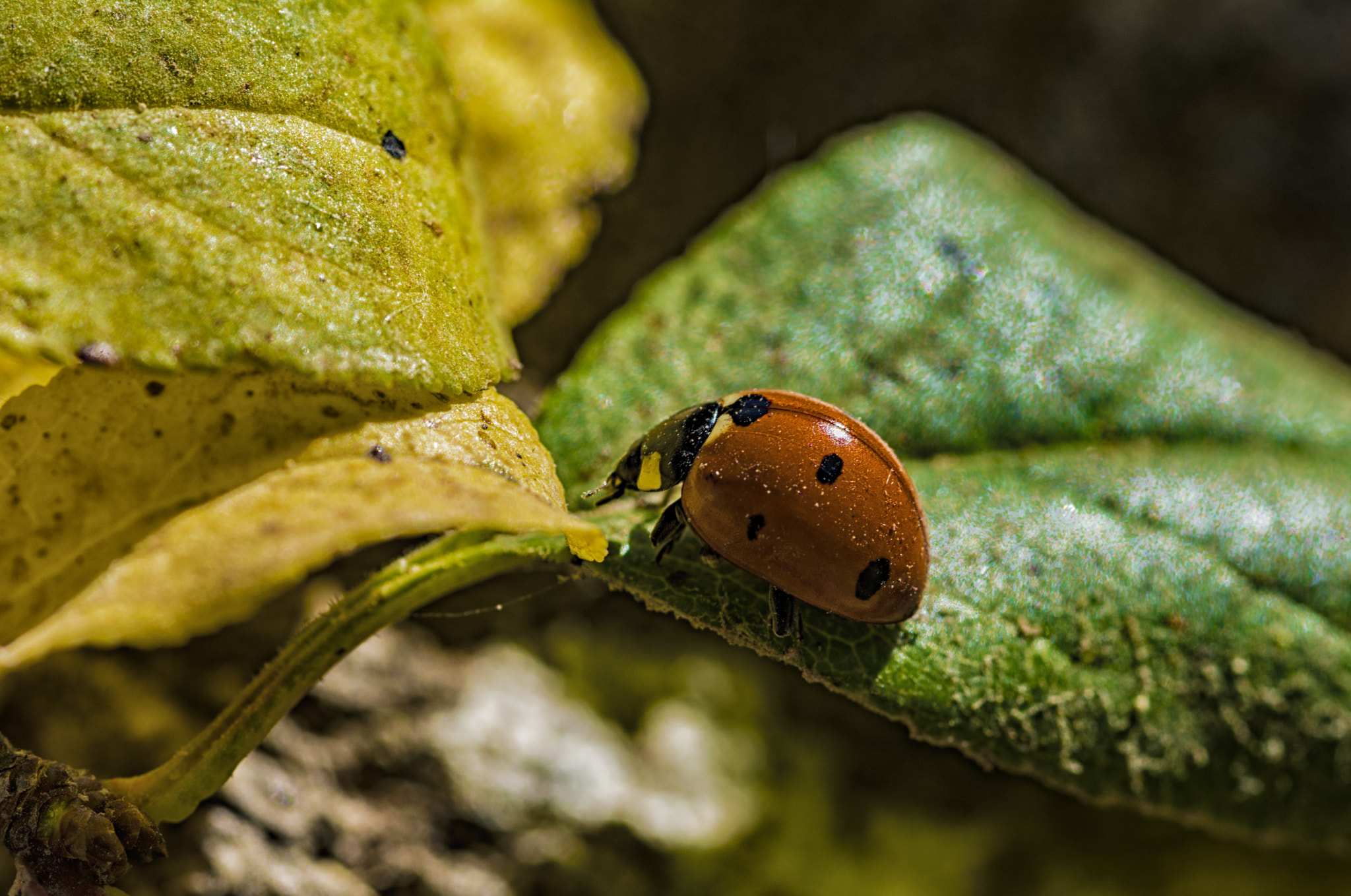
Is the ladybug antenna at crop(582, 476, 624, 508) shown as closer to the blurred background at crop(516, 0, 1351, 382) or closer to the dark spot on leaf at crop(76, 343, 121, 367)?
the dark spot on leaf at crop(76, 343, 121, 367)

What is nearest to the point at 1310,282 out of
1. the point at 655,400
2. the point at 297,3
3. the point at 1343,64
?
the point at 1343,64

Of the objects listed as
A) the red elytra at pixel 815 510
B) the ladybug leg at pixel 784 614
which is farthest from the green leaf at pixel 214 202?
the ladybug leg at pixel 784 614

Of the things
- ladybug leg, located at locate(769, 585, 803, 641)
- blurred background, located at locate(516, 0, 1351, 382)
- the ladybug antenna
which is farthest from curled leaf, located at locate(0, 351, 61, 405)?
blurred background, located at locate(516, 0, 1351, 382)

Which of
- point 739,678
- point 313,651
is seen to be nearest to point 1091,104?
point 739,678

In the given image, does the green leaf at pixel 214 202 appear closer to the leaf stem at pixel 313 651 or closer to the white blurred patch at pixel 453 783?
the leaf stem at pixel 313 651

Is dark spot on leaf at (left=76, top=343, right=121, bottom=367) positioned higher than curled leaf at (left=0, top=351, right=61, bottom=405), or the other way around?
dark spot on leaf at (left=76, top=343, right=121, bottom=367)

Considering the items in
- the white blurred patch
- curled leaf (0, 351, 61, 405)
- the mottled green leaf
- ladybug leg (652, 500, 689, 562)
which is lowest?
the white blurred patch

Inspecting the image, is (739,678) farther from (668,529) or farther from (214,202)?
(214,202)
